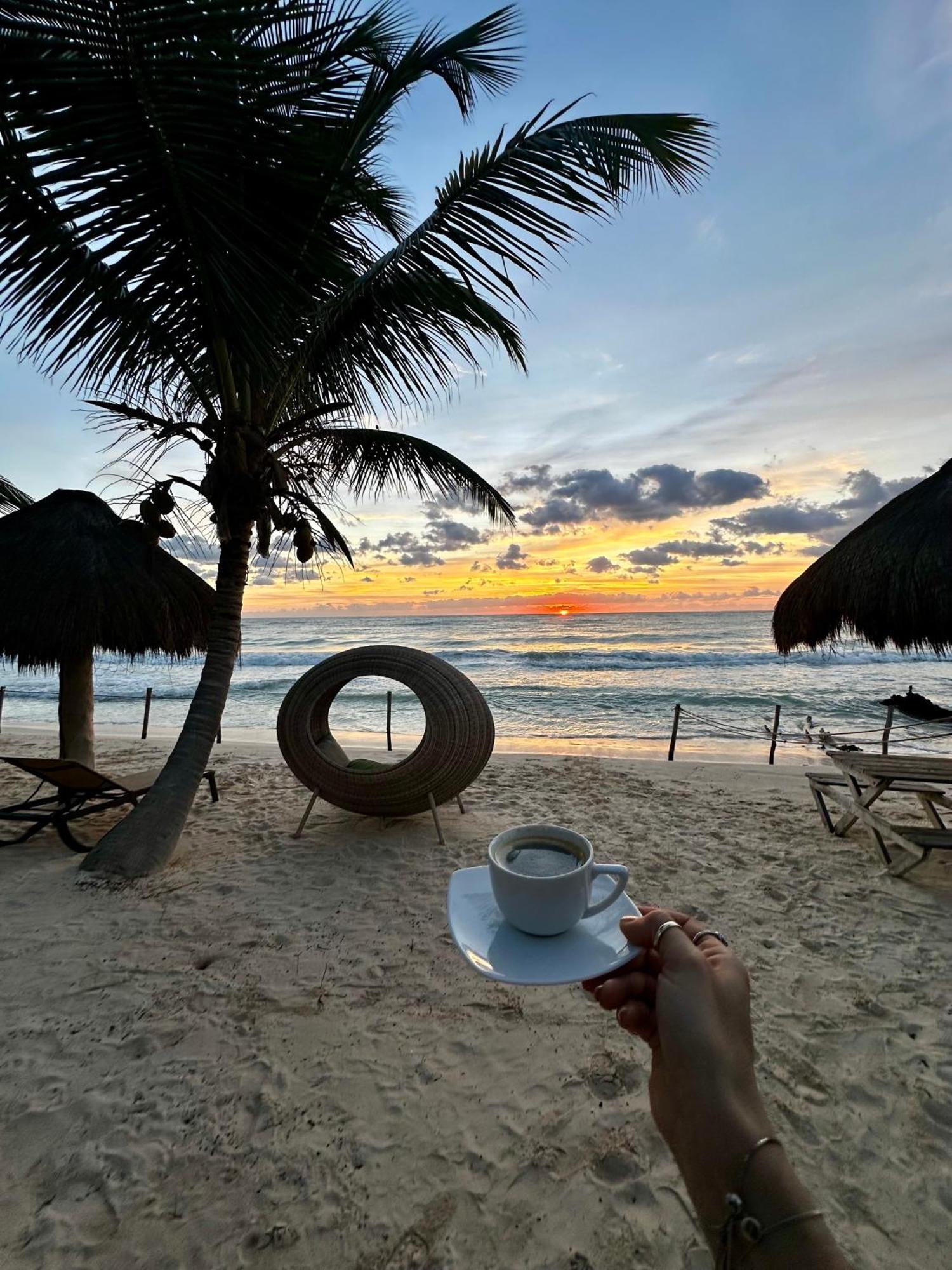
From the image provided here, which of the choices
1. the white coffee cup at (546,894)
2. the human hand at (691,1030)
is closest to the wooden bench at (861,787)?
the human hand at (691,1030)

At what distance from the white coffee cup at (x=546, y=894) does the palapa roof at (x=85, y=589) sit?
232 inches

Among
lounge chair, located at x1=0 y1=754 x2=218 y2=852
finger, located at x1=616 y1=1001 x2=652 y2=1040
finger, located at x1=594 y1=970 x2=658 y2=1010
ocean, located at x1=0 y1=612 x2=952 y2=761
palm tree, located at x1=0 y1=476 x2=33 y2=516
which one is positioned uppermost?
palm tree, located at x1=0 y1=476 x2=33 y2=516

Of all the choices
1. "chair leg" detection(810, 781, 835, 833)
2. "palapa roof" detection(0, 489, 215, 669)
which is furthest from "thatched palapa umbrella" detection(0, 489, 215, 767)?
"chair leg" detection(810, 781, 835, 833)

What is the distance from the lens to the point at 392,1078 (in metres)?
2.42

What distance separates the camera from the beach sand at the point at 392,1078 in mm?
1805

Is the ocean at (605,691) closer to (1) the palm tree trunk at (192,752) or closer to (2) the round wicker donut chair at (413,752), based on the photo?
(1) the palm tree trunk at (192,752)

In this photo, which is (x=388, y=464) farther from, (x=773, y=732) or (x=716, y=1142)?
(x=773, y=732)

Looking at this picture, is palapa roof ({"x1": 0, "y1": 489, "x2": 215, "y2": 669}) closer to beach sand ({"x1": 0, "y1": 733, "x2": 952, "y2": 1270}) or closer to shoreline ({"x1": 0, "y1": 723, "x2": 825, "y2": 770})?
beach sand ({"x1": 0, "y1": 733, "x2": 952, "y2": 1270})

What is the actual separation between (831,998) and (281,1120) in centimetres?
265

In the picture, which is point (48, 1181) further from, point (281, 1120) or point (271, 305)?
point (271, 305)

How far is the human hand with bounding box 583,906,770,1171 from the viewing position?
0.91 m

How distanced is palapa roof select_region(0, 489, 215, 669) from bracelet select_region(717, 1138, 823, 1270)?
634 cm

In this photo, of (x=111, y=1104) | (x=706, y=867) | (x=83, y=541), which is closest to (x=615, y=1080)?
(x=111, y=1104)

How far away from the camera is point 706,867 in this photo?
15.2ft
